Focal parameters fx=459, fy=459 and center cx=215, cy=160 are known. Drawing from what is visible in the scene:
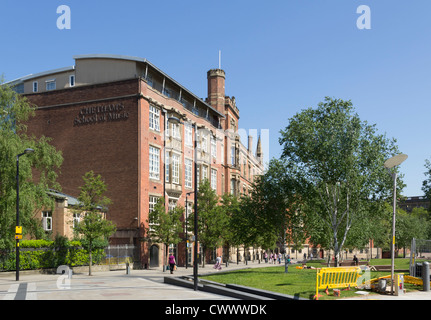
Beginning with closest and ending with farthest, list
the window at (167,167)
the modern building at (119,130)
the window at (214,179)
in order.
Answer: the modern building at (119,130)
the window at (167,167)
the window at (214,179)

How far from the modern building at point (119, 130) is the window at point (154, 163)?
32 mm

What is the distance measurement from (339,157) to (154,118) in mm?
22697

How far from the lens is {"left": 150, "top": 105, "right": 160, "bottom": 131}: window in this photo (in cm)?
4859

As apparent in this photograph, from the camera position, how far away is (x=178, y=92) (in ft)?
185

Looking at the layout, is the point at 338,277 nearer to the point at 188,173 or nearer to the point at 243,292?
the point at 243,292

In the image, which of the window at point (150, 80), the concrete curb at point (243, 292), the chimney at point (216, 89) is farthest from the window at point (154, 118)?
the concrete curb at point (243, 292)

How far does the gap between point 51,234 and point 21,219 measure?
751 cm

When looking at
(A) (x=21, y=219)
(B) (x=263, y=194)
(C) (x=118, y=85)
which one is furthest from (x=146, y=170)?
(A) (x=21, y=219)

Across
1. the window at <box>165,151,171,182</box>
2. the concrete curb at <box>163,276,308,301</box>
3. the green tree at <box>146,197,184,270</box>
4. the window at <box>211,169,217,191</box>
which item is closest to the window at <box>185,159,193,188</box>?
the window at <box>165,151,171,182</box>

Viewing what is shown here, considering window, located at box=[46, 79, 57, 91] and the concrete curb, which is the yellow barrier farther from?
window, located at box=[46, 79, 57, 91]

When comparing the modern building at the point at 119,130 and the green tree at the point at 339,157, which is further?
the modern building at the point at 119,130

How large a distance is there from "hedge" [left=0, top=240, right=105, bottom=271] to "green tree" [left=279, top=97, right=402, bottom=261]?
61.2 feet

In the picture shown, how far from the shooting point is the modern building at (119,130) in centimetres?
4588

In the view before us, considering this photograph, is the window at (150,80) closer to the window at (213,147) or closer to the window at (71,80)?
the window at (71,80)
